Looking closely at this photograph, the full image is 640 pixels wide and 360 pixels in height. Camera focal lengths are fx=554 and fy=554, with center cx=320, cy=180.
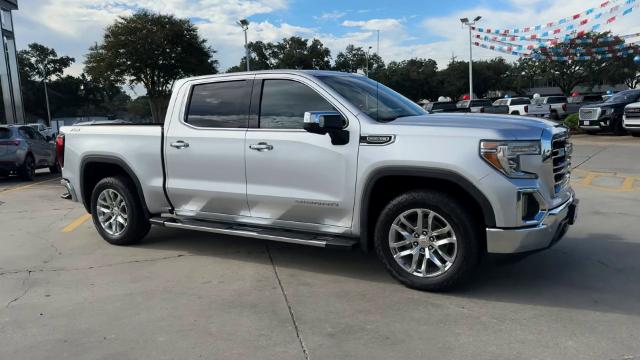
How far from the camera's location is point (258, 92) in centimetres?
539

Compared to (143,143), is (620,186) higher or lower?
lower

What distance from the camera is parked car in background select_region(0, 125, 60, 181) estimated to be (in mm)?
14172

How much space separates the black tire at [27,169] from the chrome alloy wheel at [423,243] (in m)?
13.0

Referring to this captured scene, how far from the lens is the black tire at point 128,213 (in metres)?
6.30

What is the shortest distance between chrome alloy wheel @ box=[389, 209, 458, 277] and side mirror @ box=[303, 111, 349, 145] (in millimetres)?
832

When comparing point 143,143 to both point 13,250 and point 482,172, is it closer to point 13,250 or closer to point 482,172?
point 13,250

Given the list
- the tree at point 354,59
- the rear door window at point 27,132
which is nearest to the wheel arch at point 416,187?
the rear door window at point 27,132

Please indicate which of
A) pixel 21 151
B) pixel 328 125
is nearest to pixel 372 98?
pixel 328 125

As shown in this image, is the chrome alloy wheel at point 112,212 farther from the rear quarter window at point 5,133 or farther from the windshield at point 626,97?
the windshield at point 626,97

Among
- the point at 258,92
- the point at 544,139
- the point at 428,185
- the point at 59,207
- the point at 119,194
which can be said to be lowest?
the point at 59,207

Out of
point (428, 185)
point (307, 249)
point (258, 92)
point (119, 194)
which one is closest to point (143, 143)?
point (119, 194)

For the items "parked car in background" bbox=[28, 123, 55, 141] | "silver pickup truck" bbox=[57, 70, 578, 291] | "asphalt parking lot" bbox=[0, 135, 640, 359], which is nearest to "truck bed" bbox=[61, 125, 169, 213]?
"silver pickup truck" bbox=[57, 70, 578, 291]

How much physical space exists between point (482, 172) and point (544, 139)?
0.61m

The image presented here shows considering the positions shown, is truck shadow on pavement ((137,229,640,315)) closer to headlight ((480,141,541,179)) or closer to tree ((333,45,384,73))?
headlight ((480,141,541,179))
